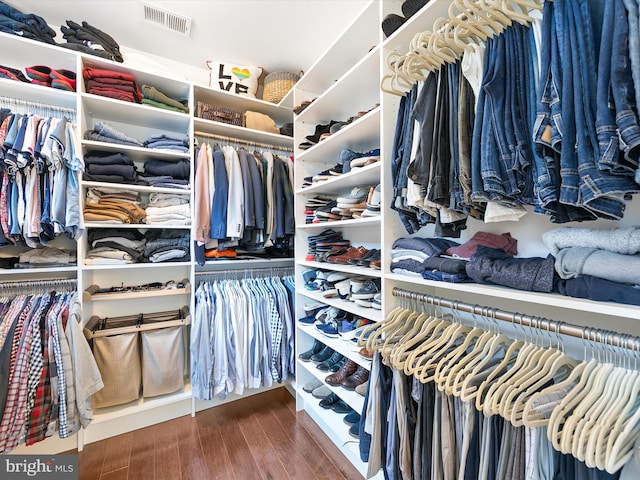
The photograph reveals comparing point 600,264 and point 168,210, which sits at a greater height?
point 168,210

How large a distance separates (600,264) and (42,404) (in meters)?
2.37

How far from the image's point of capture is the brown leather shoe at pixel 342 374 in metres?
1.57

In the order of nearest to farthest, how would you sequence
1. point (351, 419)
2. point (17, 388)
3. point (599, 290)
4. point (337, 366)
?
1. point (599, 290)
2. point (17, 388)
3. point (351, 419)
4. point (337, 366)

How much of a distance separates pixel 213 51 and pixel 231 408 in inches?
109

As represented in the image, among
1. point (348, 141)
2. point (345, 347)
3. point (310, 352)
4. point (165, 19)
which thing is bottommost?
point (310, 352)

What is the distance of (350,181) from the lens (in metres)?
1.58

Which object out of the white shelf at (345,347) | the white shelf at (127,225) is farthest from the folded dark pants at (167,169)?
the white shelf at (345,347)

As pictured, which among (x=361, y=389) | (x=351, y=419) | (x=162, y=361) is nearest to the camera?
(x=361, y=389)

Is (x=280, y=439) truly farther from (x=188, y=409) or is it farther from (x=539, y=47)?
(x=539, y=47)

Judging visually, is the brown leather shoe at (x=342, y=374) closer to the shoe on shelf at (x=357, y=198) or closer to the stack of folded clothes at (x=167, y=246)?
the shoe on shelf at (x=357, y=198)

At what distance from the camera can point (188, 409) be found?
6.52ft

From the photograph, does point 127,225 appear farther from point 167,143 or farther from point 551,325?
point 551,325

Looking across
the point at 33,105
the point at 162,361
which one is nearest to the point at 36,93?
the point at 33,105

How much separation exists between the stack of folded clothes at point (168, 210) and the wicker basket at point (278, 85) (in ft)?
3.61
